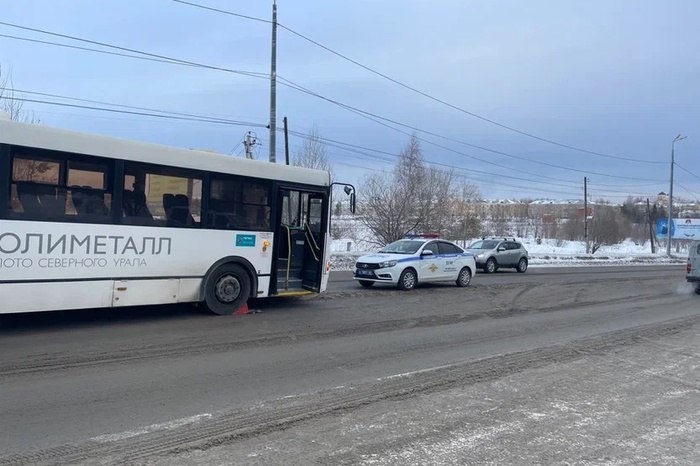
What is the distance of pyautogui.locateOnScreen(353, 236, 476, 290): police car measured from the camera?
16953 millimetres

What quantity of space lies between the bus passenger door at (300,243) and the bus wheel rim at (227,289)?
44.3 inches

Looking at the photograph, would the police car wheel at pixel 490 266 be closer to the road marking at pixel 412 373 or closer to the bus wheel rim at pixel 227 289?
the bus wheel rim at pixel 227 289

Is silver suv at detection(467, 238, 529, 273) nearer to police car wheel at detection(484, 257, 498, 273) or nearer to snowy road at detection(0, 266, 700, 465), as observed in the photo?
police car wheel at detection(484, 257, 498, 273)

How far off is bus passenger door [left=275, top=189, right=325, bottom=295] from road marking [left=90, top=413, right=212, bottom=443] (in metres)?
6.69

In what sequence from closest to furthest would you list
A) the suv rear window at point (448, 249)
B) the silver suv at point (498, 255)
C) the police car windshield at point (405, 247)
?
the police car windshield at point (405, 247), the suv rear window at point (448, 249), the silver suv at point (498, 255)

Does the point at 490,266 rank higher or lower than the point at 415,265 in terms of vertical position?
lower

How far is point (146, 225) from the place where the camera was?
976 centimetres

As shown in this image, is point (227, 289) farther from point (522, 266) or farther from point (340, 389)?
point (522, 266)

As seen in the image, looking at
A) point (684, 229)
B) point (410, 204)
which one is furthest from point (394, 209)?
point (684, 229)

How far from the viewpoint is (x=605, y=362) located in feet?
27.1

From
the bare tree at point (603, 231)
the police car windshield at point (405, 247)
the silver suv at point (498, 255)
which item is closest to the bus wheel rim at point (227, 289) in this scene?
the police car windshield at point (405, 247)

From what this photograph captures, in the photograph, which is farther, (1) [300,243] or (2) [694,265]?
(2) [694,265]

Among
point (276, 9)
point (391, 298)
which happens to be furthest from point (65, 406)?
point (276, 9)

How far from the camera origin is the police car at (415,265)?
17.0m
